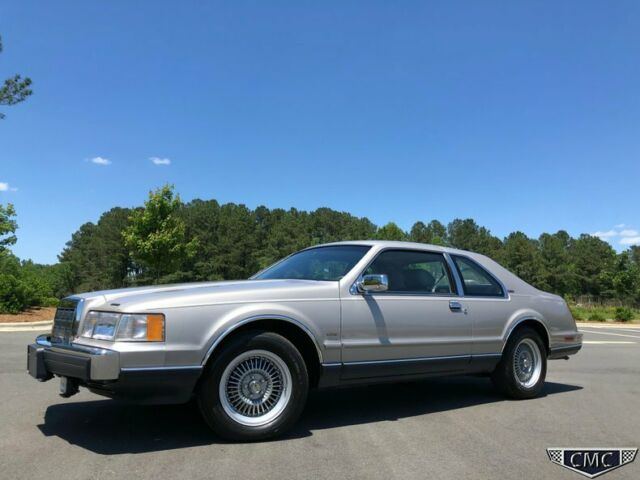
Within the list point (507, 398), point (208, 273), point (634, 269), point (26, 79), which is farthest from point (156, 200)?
point (208, 273)

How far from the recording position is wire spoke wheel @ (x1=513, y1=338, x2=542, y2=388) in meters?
6.34

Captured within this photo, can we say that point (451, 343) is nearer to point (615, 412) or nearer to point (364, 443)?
point (364, 443)

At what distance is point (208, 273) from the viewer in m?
75.3

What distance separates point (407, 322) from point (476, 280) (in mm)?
1387

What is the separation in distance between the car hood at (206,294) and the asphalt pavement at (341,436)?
1063 millimetres

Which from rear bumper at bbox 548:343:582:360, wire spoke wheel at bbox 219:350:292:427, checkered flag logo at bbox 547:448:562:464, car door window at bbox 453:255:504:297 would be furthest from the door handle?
wire spoke wheel at bbox 219:350:292:427

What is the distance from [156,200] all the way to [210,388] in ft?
83.0

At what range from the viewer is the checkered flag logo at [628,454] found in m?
4.16

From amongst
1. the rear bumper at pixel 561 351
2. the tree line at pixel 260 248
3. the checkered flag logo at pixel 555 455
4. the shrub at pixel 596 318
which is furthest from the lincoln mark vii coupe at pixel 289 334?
the tree line at pixel 260 248

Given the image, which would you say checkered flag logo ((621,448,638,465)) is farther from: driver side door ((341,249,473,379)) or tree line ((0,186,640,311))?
tree line ((0,186,640,311))

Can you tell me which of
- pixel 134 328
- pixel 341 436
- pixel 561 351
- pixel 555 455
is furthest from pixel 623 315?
pixel 134 328

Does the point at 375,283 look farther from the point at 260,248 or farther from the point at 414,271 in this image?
the point at 260,248

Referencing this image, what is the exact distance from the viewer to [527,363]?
646cm

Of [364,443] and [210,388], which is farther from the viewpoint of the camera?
[364,443]
